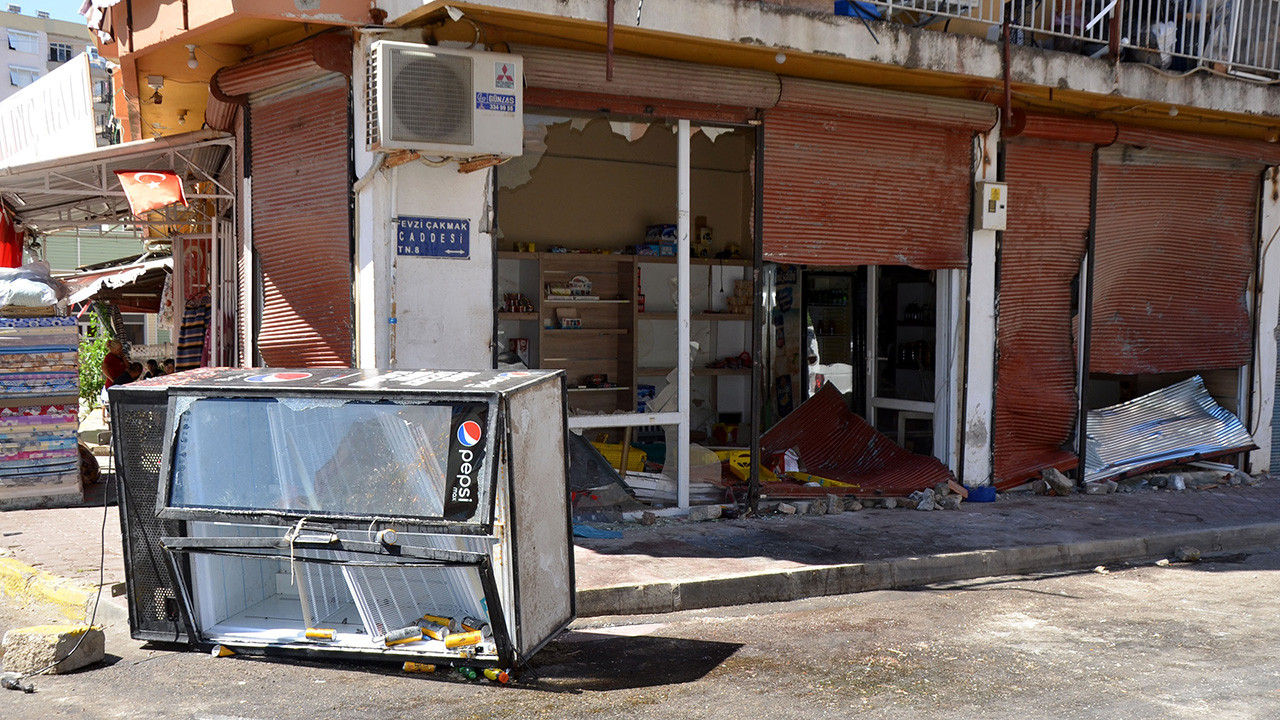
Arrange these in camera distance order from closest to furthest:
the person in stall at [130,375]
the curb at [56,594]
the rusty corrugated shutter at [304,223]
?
the curb at [56,594] → the rusty corrugated shutter at [304,223] → the person in stall at [130,375]

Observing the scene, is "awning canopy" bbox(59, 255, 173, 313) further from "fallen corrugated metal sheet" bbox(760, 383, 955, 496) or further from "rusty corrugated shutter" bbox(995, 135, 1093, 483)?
"rusty corrugated shutter" bbox(995, 135, 1093, 483)

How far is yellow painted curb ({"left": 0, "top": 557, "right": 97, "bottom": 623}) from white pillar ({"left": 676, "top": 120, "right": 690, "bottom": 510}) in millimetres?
4257

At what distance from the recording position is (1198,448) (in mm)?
10836

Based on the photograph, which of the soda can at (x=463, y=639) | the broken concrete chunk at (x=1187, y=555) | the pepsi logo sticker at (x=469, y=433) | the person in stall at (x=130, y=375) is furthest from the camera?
the person in stall at (x=130, y=375)

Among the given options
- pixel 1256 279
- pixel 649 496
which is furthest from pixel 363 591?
pixel 1256 279

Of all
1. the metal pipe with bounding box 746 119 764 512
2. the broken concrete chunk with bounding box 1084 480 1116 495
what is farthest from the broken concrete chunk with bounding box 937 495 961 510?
the metal pipe with bounding box 746 119 764 512

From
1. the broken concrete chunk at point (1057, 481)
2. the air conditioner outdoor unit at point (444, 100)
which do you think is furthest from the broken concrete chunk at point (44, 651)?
the broken concrete chunk at point (1057, 481)

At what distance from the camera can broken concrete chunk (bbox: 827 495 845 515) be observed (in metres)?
8.74

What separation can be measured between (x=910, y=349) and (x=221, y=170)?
8.54 m

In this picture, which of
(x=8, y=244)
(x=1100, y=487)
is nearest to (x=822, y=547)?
(x=1100, y=487)

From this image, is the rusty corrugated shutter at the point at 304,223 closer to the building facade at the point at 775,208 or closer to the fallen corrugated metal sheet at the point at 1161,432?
the building facade at the point at 775,208

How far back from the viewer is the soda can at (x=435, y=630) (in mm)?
4777

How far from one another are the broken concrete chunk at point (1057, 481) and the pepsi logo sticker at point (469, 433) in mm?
7148

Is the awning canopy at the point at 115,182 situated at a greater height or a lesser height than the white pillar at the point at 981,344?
greater
